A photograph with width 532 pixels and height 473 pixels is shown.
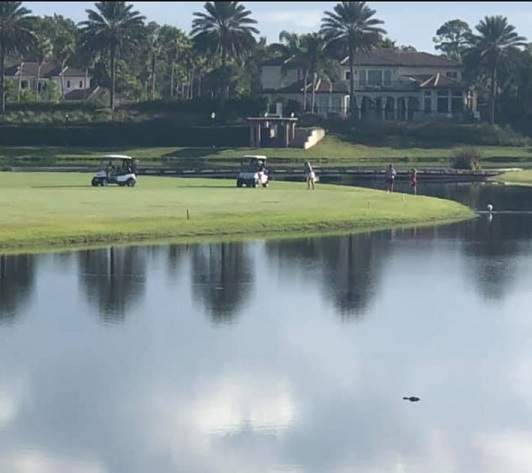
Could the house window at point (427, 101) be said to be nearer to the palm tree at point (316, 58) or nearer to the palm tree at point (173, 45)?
the palm tree at point (316, 58)

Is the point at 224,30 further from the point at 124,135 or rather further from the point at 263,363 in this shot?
the point at 263,363

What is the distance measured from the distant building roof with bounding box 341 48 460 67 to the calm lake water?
95901mm

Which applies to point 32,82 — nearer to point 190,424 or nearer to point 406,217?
point 406,217

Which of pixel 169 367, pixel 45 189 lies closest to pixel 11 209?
pixel 45 189

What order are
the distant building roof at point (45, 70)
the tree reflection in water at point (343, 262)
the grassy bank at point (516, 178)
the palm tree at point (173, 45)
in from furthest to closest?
the distant building roof at point (45, 70) < the palm tree at point (173, 45) < the grassy bank at point (516, 178) < the tree reflection in water at point (343, 262)

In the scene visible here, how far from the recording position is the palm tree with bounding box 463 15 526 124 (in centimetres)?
12825

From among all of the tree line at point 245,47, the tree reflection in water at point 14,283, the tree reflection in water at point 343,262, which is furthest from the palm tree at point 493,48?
the tree reflection in water at point 14,283

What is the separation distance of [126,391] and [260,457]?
467 centimetres

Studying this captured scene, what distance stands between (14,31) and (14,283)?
85730mm

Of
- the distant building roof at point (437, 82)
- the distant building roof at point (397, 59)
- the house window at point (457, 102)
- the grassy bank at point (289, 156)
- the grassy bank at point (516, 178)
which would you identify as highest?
the distant building roof at point (397, 59)

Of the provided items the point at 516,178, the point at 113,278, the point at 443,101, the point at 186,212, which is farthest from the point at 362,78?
the point at 113,278

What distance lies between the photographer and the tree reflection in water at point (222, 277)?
35844 millimetres

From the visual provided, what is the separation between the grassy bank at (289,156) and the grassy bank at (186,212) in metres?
30.5

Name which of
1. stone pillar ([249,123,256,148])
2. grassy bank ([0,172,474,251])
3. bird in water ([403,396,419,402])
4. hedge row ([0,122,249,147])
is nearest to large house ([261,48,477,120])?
stone pillar ([249,123,256,148])
